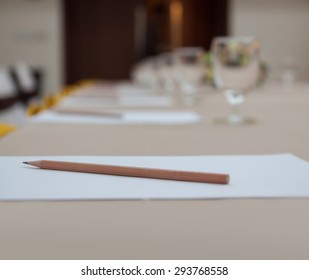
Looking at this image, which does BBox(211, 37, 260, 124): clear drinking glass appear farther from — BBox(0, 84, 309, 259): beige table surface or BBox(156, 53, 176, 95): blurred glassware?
BBox(156, 53, 176, 95): blurred glassware

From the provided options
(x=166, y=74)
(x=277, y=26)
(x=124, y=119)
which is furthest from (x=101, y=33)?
(x=124, y=119)

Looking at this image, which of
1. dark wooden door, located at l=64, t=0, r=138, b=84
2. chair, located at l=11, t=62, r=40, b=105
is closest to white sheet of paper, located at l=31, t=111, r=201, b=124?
chair, located at l=11, t=62, r=40, b=105

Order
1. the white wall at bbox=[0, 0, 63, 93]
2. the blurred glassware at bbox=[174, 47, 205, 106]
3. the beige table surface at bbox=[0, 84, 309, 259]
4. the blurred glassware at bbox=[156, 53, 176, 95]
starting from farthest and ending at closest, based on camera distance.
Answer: the white wall at bbox=[0, 0, 63, 93], the blurred glassware at bbox=[156, 53, 176, 95], the blurred glassware at bbox=[174, 47, 205, 106], the beige table surface at bbox=[0, 84, 309, 259]

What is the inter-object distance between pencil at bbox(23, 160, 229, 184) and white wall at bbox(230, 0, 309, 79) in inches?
340

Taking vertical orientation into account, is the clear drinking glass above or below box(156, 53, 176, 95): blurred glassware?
above

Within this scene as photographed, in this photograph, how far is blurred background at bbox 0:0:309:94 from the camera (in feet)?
29.4

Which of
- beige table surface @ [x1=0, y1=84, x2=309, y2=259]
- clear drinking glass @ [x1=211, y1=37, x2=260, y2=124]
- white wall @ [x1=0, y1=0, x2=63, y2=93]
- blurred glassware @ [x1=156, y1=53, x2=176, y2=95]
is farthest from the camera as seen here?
white wall @ [x1=0, y1=0, x2=63, y2=93]

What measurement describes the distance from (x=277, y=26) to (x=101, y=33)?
9.18 feet

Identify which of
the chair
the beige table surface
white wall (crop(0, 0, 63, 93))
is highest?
the beige table surface

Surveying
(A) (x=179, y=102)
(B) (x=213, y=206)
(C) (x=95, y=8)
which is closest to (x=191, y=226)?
(B) (x=213, y=206)

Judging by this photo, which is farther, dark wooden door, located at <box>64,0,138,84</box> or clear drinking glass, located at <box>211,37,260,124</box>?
dark wooden door, located at <box>64,0,138,84</box>

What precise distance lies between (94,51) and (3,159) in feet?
30.6

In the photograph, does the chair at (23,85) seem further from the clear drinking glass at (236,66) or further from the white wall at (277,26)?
the clear drinking glass at (236,66)

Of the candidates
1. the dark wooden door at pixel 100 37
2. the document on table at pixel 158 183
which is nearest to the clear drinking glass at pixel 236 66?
the document on table at pixel 158 183
